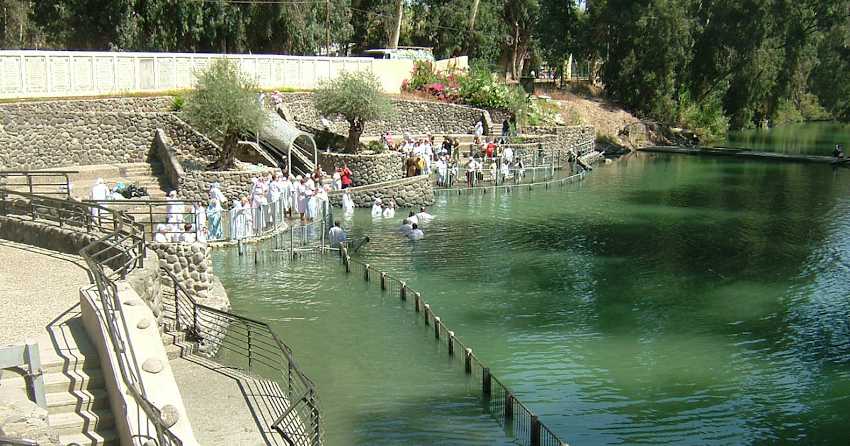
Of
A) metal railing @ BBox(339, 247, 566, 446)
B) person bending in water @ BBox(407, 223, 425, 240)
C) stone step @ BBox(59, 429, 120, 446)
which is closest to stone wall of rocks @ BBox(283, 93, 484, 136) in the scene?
person bending in water @ BBox(407, 223, 425, 240)

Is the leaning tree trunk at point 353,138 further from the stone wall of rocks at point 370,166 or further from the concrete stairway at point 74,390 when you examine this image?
the concrete stairway at point 74,390

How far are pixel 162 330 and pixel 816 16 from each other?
220ft

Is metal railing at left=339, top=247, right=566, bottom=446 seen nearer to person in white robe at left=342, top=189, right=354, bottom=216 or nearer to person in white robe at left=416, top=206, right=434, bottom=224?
person in white robe at left=416, top=206, right=434, bottom=224

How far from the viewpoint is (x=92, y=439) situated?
10203 mm

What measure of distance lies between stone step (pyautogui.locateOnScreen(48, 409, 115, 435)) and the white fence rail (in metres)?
26.6

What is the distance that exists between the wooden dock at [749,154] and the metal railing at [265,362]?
44891mm

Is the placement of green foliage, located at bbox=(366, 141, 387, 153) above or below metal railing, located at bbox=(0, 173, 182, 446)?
above

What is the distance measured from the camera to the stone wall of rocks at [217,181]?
30156 mm

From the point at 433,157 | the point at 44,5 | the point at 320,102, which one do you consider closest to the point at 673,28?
the point at 433,157

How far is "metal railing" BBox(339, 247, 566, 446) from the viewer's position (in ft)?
44.0

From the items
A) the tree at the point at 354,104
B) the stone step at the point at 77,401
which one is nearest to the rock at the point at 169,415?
the stone step at the point at 77,401

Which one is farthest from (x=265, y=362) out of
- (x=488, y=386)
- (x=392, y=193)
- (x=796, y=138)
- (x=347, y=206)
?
(x=796, y=138)

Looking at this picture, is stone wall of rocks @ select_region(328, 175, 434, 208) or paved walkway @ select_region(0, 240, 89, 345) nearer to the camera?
paved walkway @ select_region(0, 240, 89, 345)

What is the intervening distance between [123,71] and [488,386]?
27667mm
